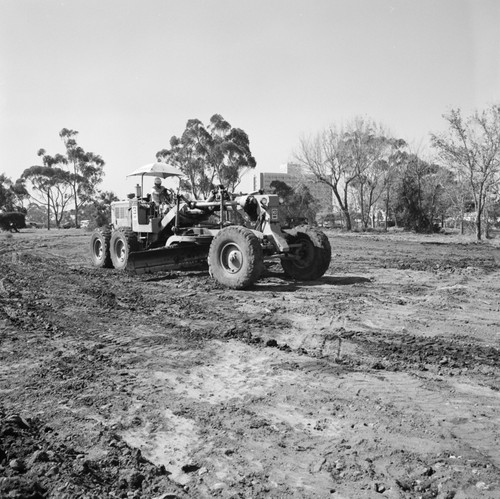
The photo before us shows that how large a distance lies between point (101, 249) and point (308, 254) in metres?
5.73

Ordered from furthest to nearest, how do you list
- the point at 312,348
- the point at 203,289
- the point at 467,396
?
the point at 203,289 → the point at 312,348 → the point at 467,396

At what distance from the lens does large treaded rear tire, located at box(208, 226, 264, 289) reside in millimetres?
8922

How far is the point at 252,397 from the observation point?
416 centimetres

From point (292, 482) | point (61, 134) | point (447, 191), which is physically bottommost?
point (292, 482)

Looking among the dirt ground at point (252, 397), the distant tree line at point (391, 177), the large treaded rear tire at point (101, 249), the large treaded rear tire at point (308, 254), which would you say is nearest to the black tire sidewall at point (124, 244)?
the large treaded rear tire at point (101, 249)

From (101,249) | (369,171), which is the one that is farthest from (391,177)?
(101,249)

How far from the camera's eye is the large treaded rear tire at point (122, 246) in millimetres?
11711

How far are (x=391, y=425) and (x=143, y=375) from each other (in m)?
2.25

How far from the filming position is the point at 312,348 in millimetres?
5586

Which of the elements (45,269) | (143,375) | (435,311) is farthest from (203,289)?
(45,269)

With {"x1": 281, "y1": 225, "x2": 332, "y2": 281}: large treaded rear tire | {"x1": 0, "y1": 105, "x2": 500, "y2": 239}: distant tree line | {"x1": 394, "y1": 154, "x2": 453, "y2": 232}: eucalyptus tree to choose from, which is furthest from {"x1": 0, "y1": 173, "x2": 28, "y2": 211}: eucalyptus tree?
{"x1": 281, "y1": 225, "x2": 332, "y2": 281}: large treaded rear tire

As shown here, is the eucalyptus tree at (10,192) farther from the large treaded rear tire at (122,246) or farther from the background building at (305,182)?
the large treaded rear tire at (122,246)

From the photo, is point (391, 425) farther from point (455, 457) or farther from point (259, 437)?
point (259, 437)

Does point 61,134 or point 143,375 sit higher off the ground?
point 61,134
